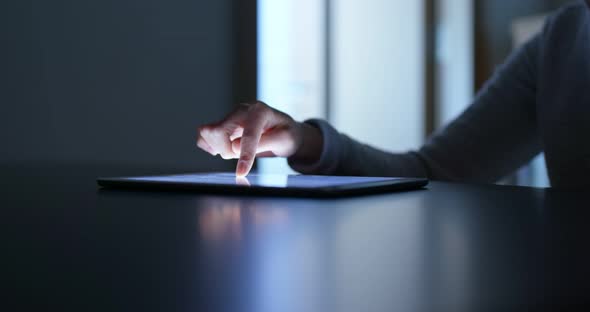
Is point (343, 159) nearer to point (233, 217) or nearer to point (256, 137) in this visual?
point (256, 137)

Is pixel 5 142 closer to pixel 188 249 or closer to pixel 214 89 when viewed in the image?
pixel 214 89

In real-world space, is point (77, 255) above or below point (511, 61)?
below

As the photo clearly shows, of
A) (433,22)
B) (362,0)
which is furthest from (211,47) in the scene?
(433,22)

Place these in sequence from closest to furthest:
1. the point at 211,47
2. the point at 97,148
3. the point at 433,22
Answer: the point at 97,148 < the point at 211,47 < the point at 433,22

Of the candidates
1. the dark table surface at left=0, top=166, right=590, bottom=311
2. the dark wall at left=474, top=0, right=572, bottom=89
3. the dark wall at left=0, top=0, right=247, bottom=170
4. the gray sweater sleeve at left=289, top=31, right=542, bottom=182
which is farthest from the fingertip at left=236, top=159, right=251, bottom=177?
the dark wall at left=474, top=0, right=572, bottom=89

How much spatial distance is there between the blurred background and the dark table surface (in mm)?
612

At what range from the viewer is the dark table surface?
161mm

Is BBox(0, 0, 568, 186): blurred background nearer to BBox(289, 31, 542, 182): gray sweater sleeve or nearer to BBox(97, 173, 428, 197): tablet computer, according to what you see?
BBox(97, 173, 428, 197): tablet computer

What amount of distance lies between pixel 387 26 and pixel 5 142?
254cm

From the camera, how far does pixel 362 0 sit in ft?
11.4

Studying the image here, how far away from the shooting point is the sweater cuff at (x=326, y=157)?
35.4 inches

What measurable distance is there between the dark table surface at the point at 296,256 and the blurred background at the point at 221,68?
612 mm

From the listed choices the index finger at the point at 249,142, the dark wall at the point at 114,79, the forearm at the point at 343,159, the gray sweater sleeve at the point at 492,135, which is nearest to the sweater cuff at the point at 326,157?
the forearm at the point at 343,159

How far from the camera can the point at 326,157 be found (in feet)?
2.96
